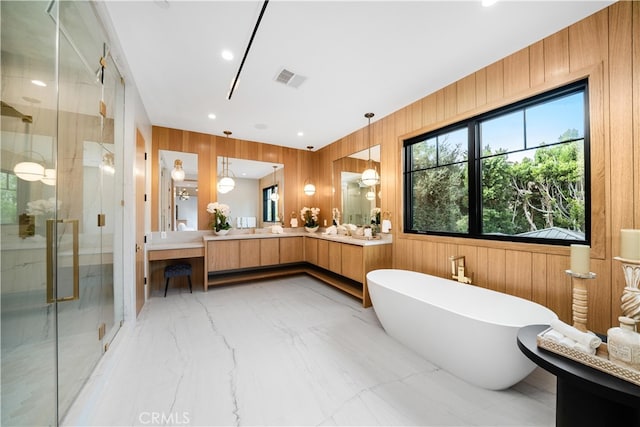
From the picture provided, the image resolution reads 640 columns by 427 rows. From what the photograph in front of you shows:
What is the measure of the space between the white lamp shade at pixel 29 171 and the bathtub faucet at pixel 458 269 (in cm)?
342

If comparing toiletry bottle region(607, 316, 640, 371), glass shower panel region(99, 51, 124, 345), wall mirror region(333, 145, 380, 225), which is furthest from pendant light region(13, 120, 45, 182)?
wall mirror region(333, 145, 380, 225)

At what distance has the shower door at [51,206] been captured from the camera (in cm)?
108

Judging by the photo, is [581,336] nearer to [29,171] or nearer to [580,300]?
[580,300]

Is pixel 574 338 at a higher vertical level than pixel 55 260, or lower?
lower

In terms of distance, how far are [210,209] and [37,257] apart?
3.25 metres

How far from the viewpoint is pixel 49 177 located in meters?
1.35

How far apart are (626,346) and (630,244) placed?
54 centimetres

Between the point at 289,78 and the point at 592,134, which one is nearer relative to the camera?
the point at 592,134

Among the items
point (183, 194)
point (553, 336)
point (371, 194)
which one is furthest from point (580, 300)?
point (183, 194)

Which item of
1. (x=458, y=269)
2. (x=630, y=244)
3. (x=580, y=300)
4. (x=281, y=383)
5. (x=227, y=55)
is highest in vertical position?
(x=227, y=55)

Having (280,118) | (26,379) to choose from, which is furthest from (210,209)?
(26,379)

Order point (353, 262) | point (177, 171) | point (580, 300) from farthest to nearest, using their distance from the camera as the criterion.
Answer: point (177, 171), point (353, 262), point (580, 300)

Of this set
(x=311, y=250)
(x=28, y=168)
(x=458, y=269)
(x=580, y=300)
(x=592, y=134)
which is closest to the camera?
(x=28, y=168)

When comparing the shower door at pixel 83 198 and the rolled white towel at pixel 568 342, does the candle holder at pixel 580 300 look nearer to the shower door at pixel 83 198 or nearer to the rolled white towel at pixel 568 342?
the rolled white towel at pixel 568 342
